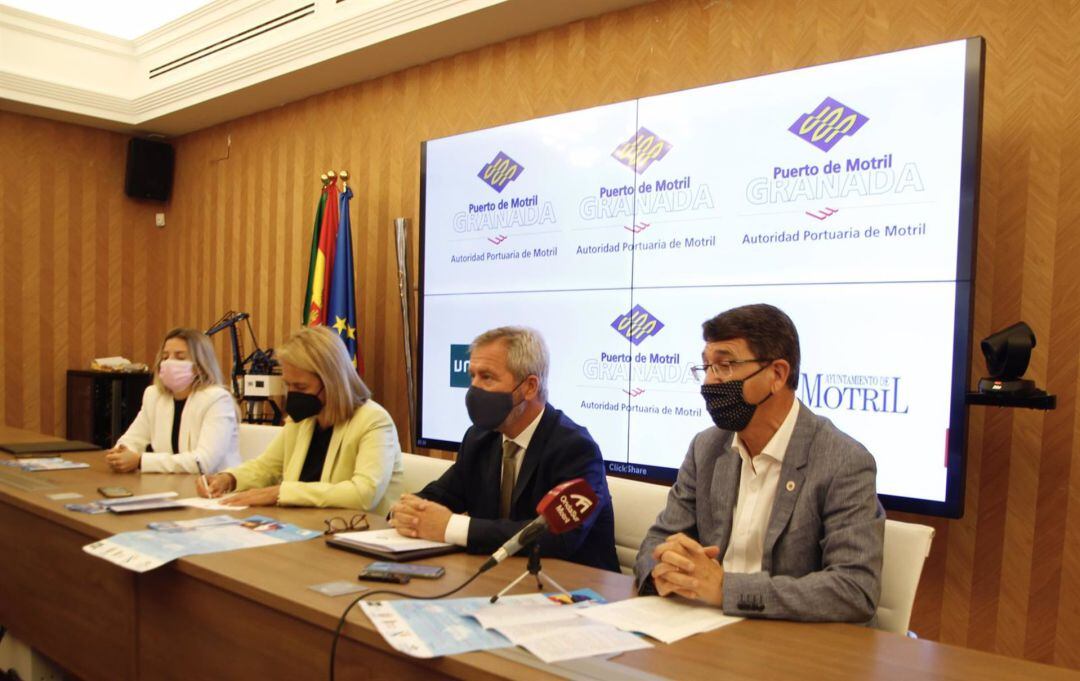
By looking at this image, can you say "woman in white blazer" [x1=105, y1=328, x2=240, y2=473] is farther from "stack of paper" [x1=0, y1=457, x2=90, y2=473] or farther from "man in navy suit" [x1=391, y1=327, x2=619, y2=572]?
"man in navy suit" [x1=391, y1=327, x2=619, y2=572]

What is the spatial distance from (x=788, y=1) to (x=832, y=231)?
1.13 metres

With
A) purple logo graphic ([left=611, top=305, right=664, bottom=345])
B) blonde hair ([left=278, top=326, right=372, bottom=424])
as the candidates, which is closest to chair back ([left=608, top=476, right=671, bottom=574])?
blonde hair ([left=278, top=326, right=372, bottom=424])

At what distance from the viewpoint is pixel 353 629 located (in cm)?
155

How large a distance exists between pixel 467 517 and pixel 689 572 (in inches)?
27.8

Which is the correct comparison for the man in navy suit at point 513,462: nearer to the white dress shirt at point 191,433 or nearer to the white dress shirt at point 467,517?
the white dress shirt at point 467,517

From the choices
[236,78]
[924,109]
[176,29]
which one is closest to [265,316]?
[236,78]

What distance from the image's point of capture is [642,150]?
3.72 meters

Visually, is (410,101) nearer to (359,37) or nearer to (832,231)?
(359,37)

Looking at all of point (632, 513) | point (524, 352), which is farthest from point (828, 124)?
point (632, 513)

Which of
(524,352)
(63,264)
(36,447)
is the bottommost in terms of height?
(36,447)

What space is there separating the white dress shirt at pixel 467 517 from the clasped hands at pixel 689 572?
0.61 metres

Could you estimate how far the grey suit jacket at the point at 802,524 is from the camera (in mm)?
1635

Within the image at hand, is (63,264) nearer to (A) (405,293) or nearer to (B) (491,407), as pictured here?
(A) (405,293)

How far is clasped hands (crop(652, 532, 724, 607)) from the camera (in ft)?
5.50
